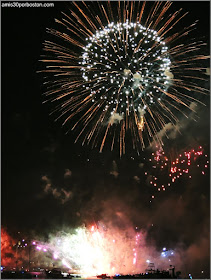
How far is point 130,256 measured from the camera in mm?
35094

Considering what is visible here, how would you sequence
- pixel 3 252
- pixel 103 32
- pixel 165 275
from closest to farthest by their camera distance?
pixel 103 32
pixel 165 275
pixel 3 252

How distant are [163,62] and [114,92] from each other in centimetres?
282

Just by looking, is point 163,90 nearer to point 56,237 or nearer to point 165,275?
point 165,275

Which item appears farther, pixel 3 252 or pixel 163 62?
pixel 3 252

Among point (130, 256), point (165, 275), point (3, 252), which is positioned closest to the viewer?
point (165, 275)

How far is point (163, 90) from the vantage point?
18.0 metres

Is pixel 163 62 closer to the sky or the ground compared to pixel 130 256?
closer to the sky

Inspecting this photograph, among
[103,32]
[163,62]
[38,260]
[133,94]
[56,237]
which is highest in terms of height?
[103,32]

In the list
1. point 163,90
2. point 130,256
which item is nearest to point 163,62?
point 163,90

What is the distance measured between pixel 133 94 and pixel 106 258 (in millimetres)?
22329

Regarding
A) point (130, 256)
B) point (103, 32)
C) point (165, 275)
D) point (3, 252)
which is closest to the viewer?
point (103, 32)

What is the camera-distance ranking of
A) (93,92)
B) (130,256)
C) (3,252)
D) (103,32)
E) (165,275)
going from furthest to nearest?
(3,252), (130,256), (165,275), (93,92), (103,32)

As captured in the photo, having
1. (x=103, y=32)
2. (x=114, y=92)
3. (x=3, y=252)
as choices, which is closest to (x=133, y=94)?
(x=114, y=92)

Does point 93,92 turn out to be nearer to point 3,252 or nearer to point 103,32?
point 103,32
